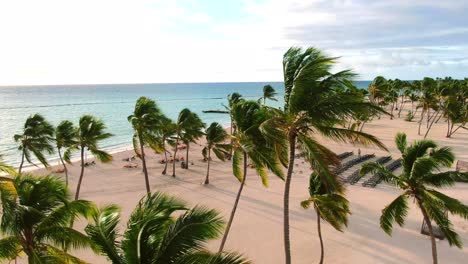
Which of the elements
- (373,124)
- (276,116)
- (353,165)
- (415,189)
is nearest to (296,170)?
(353,165)

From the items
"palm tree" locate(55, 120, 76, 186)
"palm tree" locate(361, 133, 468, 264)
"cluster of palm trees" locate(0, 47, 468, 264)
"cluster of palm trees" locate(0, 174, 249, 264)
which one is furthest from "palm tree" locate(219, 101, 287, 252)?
"palm tree" locate(55, 120, 76, 186)

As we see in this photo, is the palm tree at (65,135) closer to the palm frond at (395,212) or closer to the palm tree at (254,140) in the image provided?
the palm tree at (254,140)

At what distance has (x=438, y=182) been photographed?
13.8 metres

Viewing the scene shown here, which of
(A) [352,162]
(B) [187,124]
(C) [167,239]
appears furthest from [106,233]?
(A) [352,162]

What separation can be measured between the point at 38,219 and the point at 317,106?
28.3ft

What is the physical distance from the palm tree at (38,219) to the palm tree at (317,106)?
626cm

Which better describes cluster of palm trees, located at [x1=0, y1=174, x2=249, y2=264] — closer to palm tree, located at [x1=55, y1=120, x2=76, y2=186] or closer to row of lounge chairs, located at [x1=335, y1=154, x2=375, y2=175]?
palm tree, located at [x1=55, y1=120, x2=76, y2=186]

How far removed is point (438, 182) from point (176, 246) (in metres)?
11.2

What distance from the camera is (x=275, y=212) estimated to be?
83.7 feet

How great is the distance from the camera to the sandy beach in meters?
19.2

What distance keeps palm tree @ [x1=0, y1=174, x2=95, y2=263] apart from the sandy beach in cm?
992

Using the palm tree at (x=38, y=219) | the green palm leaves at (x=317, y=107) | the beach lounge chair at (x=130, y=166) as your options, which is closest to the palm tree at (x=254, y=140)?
the green palm leaves at (x=317, y=107)

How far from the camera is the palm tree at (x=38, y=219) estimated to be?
347 inches

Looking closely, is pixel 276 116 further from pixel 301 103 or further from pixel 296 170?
pixel 296 170
